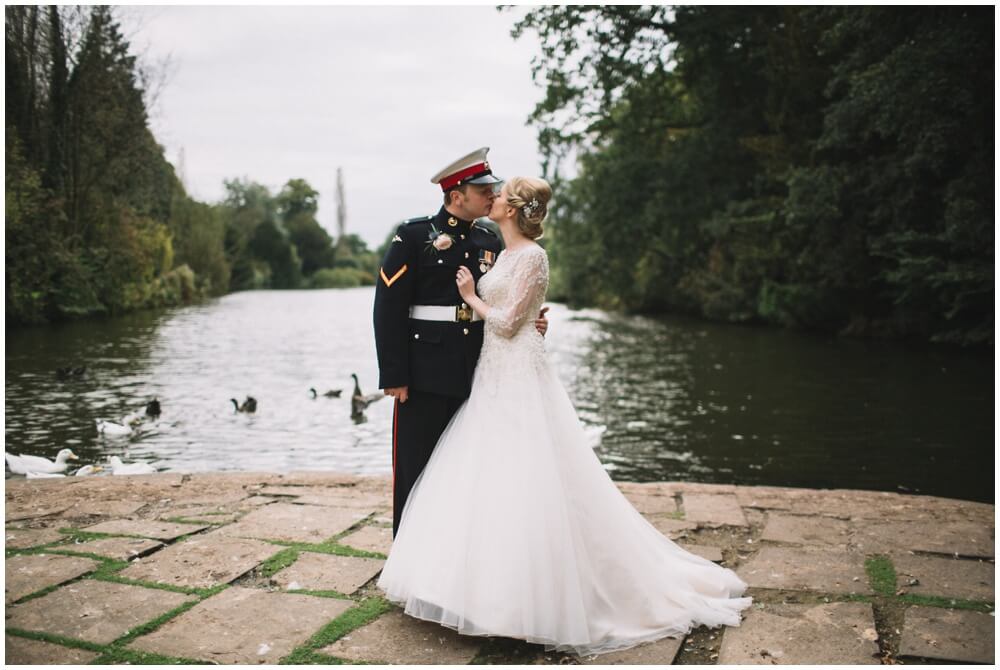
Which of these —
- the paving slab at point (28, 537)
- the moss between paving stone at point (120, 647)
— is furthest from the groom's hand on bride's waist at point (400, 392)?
the paving slab at point (28, 537)

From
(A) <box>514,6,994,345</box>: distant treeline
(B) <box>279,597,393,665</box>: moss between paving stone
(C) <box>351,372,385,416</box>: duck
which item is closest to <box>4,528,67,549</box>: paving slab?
(B) <box>279,597,393,665</box>: moss between paving stone

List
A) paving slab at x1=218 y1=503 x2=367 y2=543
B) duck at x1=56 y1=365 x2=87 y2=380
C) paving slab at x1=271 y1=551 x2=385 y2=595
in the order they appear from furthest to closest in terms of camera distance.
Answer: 1. duck at x1=56 y1=365 x2=87 y2=380
2. paving slab at x1=218 y1=503 x2=367 y2=543
3. paving slab at x1=271 y1=551 x2=385 y2=595

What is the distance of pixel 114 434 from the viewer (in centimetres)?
981

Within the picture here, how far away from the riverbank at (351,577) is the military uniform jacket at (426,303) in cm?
106

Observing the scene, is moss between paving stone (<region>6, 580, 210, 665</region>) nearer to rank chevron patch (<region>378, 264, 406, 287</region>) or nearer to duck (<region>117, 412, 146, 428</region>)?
rank chevron patch (<region>378, 264, 406, 287</region>)

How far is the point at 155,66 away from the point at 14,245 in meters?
9.96

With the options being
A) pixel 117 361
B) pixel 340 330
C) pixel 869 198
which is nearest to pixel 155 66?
pixel 340 330

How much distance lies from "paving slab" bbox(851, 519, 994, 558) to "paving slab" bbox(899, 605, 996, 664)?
964 mm

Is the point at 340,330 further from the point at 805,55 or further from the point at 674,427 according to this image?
the point at 674,427

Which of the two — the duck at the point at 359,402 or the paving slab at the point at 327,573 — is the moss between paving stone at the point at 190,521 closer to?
the paving slab at the point at 327,573

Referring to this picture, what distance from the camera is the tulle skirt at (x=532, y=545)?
10.8 ft

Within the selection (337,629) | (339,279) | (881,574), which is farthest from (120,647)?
(339,279)

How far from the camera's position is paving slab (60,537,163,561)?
14.0 feet

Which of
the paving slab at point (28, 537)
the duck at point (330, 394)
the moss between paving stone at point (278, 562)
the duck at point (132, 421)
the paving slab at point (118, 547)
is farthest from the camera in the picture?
the duck at point (330, 394)
